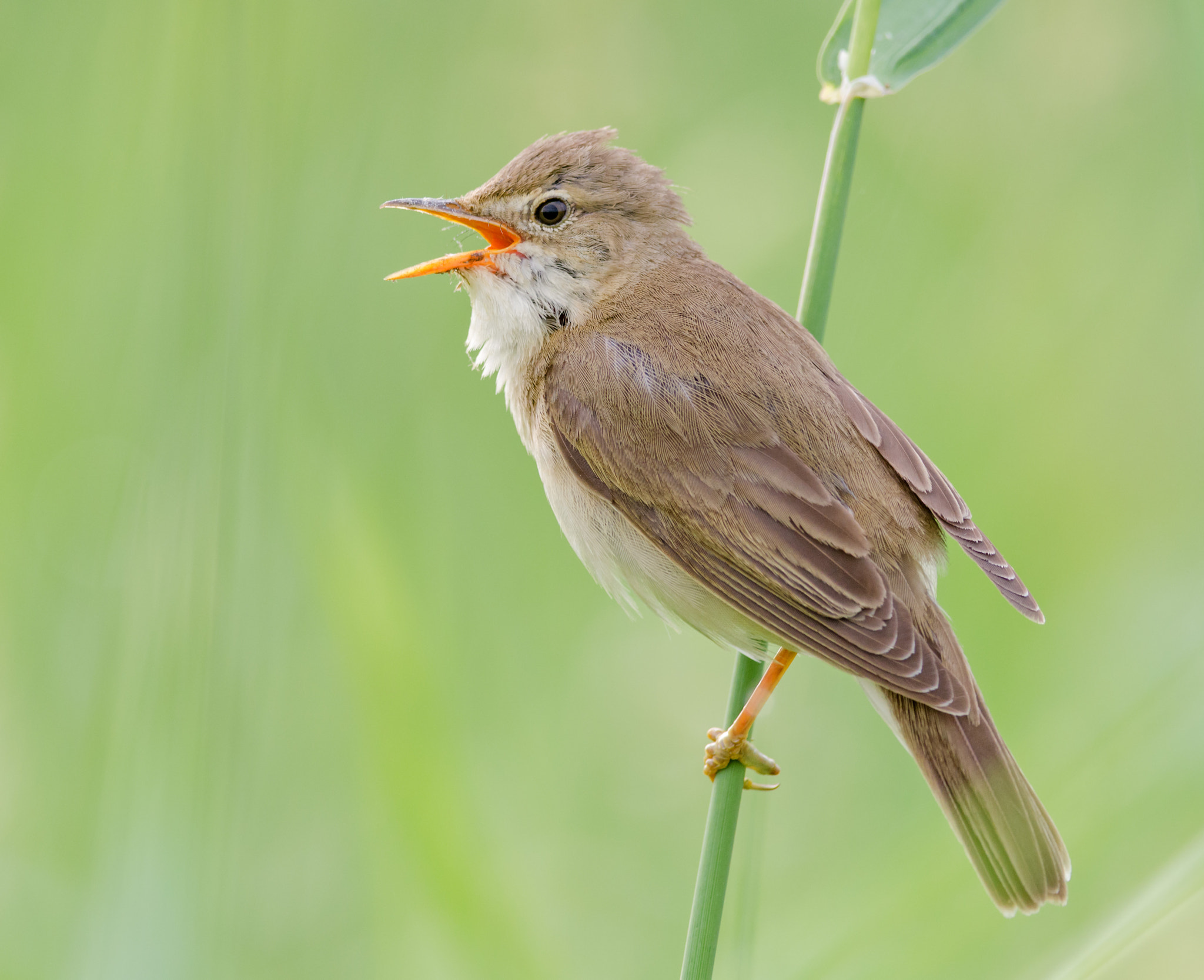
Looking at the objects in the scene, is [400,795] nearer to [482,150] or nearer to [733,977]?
[733,977]

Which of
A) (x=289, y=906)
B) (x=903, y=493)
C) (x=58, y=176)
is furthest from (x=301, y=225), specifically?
(x=903, y=493)

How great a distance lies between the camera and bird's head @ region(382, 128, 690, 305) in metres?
2.54

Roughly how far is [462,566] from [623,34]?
1530mm

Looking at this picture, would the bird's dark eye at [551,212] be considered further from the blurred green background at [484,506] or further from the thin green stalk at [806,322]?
the thin green stalk at [806,322]

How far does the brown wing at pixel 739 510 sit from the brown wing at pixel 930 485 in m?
0.22

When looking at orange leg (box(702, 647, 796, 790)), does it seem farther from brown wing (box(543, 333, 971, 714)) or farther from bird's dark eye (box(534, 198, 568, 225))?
bird's dark eye (box(534, 198, 568, 225))

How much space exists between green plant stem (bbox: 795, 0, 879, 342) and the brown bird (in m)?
0.31

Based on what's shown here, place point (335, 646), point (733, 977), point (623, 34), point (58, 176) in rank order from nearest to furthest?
1. point (733, 977)
2. point (335, 646)
3. point (58, 176)
4. point (623, 34)

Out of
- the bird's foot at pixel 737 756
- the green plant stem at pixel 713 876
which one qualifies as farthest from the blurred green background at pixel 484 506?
the bird's foot at pixel 737 756

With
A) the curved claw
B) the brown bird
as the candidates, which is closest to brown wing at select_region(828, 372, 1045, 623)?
the brown bird

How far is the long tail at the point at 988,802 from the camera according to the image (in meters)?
1.86

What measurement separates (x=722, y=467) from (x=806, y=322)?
1.10 ft

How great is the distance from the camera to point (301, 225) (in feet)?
6.19

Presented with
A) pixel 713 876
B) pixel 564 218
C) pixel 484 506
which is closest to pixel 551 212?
pixel 564 218
